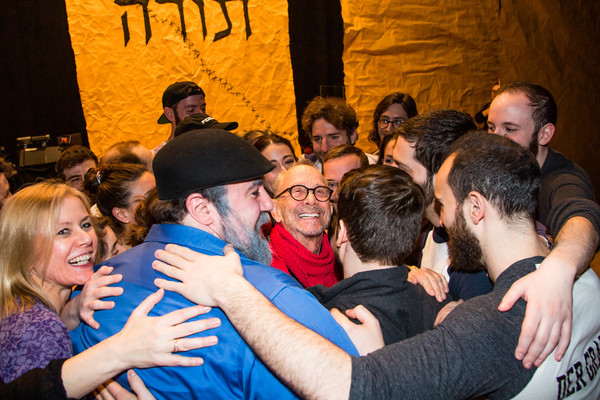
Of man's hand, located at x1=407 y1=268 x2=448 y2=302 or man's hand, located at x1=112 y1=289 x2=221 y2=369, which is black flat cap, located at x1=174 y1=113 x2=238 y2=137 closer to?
man's hand, located at x1=407 y1=268 x2=448 y2=302

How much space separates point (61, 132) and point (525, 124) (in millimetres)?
4194

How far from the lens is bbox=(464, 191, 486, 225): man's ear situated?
59.1 inches

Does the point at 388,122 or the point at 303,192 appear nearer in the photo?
the point at 303,192

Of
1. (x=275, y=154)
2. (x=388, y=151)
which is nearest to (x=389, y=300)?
(x=388, y=151)

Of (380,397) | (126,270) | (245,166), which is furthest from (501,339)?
(126,270)

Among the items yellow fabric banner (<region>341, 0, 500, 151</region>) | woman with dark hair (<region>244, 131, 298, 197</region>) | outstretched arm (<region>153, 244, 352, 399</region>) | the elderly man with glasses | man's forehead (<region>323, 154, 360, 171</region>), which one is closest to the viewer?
outstretched arm (<region>153, 244, 352, 399</region>)

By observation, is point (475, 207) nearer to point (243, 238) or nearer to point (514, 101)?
point (243, 238)

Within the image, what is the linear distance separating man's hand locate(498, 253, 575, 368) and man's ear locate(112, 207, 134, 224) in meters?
2.18

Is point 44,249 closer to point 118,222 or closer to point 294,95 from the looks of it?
point 118,222

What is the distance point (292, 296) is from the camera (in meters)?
1.28

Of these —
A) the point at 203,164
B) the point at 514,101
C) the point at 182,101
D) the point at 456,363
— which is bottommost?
the point at 456,363

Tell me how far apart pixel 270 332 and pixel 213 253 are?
368 millimetres

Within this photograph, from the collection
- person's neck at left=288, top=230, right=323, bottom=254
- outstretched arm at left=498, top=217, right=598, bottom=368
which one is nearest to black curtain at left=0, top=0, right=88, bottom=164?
person's neck at left=288, top=230, right=323, bottom=254

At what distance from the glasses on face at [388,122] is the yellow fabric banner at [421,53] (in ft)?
4.93
